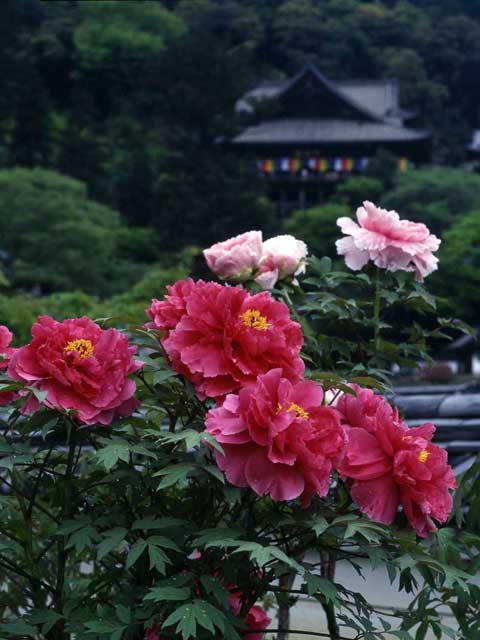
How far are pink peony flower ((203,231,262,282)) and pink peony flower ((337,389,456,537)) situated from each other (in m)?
Result: 0.39

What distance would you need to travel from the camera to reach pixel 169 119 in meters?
27.0

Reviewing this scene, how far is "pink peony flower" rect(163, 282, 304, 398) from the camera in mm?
1206

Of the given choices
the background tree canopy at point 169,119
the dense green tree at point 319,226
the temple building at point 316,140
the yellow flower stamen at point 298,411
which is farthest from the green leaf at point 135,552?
the temple building at point 316,140

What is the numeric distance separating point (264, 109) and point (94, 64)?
13.2m

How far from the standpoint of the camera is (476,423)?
9.64 feet

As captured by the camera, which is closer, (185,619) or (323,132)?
(185,619)

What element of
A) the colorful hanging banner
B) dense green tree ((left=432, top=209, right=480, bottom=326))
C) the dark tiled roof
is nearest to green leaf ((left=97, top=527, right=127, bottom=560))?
dense green tree ((left=432, top=209, right=480, bottom=326))

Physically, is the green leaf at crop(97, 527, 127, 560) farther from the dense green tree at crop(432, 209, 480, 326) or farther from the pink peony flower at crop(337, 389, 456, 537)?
the dense green tree at crop(432, 209, 480, 326)

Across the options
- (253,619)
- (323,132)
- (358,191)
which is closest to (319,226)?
(358,191)

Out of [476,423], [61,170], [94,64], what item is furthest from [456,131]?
[476,423]

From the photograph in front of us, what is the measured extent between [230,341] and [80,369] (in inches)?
7.3

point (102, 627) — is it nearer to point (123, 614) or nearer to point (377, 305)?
point (123, 614)

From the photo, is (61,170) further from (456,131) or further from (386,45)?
(386,45)

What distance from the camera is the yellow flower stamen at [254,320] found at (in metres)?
1.22
